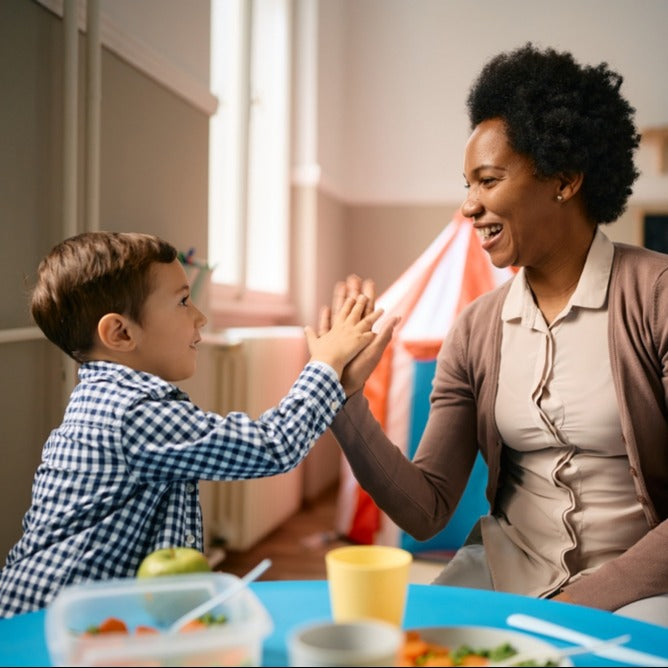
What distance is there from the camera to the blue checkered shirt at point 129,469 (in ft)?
3.09

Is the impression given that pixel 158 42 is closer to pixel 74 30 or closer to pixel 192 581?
pixel 74 30

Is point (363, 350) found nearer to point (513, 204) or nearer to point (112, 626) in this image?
point (513, 204)

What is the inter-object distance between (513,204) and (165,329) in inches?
23.3

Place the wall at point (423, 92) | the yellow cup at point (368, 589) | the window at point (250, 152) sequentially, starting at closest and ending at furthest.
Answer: the yellow cup at point (368, 589) < the window at point (250, 152) < the wall at point (423, 92)

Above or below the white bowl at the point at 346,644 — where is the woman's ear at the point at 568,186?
above

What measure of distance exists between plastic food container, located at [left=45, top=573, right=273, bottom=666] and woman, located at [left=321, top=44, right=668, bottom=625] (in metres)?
0.53

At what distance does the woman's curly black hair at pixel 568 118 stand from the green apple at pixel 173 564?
2.90ft

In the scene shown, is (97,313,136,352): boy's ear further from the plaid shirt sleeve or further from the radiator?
the radiator

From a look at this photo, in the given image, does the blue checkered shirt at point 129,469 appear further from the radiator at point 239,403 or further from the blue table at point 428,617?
the radiator at point 239,403

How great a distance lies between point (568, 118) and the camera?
1.28 m

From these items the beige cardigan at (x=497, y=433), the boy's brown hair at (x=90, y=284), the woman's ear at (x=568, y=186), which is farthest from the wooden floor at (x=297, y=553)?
the boy's brown hair at (x=90, y=284)

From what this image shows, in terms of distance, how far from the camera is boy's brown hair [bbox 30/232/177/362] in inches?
42.6

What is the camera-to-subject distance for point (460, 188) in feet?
15.1

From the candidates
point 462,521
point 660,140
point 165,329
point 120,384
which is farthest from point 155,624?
point 660,140
